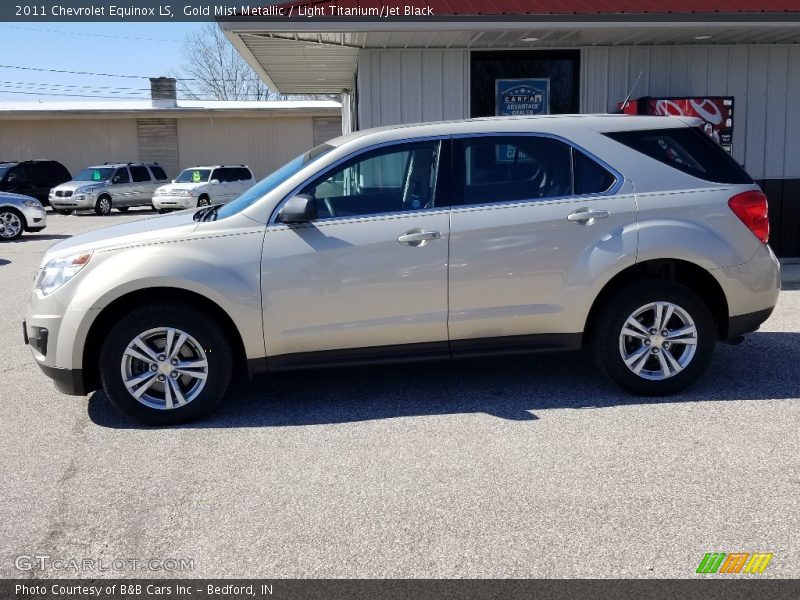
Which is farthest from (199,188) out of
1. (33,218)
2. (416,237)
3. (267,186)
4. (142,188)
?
(416,237)

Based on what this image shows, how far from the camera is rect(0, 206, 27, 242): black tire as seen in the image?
1823 cm

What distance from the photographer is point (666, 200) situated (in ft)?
18.3

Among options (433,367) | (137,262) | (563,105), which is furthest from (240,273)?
(563,105)

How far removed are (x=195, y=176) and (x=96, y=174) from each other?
13.4 feet

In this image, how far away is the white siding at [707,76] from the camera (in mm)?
10562

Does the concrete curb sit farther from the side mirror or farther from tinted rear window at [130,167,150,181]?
tinted rear window at [130,167,150,181]

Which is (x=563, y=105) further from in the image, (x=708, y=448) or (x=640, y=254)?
(x=708, y=448)

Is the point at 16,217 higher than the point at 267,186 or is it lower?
lower

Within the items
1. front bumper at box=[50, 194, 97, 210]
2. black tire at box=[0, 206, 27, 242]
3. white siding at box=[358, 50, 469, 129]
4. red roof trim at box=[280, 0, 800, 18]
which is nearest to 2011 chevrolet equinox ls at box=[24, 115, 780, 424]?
red roof trim at box=[280, 0, 800, 18]

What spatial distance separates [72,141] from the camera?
33969mm

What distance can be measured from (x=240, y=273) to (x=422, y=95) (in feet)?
19.0

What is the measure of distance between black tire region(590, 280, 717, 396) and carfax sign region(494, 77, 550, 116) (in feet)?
18.0

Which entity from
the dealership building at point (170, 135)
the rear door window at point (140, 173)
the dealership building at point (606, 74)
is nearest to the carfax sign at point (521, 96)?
the dealership building at point (606, 74)

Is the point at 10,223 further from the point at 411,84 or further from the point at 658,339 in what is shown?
the point at 658,339
